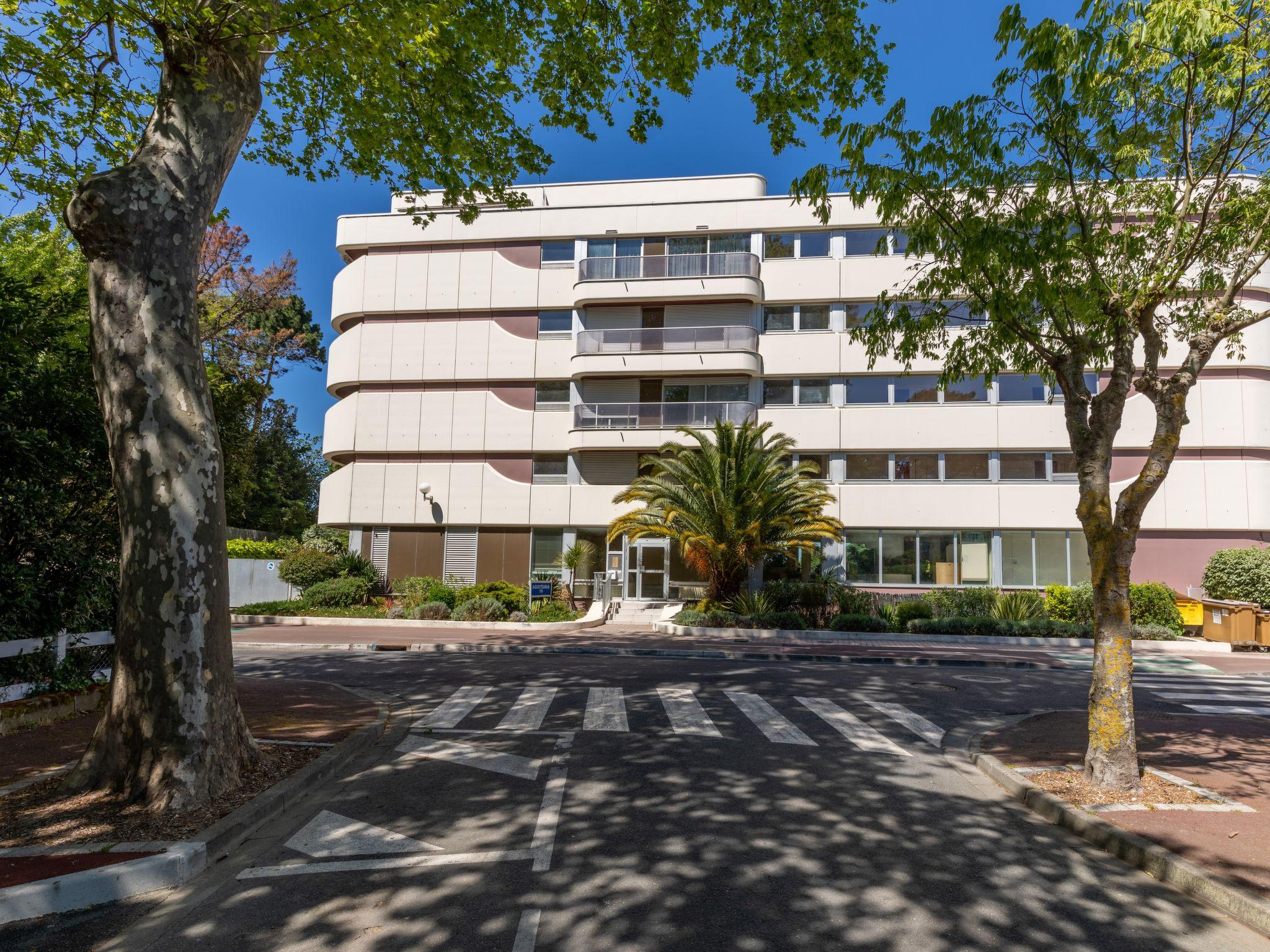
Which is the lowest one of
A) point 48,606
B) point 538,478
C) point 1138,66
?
point 48,606

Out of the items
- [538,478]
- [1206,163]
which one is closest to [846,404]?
[538,478]

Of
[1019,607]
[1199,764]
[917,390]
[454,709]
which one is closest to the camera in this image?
[1199,764]

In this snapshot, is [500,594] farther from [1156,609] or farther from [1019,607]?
[1156,609]

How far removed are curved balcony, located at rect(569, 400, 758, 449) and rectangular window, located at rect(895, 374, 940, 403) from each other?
5.13m

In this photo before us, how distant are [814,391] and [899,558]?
678cm

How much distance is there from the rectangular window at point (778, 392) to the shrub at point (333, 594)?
16298 millimetres

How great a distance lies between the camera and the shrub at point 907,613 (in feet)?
71.9

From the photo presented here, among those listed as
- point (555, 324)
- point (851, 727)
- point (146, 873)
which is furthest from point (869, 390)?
point (146, 873)

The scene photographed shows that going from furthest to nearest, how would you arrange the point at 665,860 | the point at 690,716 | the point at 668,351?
1. the point at 668,351
2. the point at 690,716
3. the point at 665,860

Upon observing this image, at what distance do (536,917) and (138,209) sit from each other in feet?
19.3

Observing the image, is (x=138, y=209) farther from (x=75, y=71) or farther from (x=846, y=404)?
(x=846, y=404)

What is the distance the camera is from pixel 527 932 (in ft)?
13.0

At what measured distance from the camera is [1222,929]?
424 cm

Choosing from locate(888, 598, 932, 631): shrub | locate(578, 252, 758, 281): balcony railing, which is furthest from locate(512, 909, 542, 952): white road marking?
locate(578, 252, 758, 281): balcony railing
